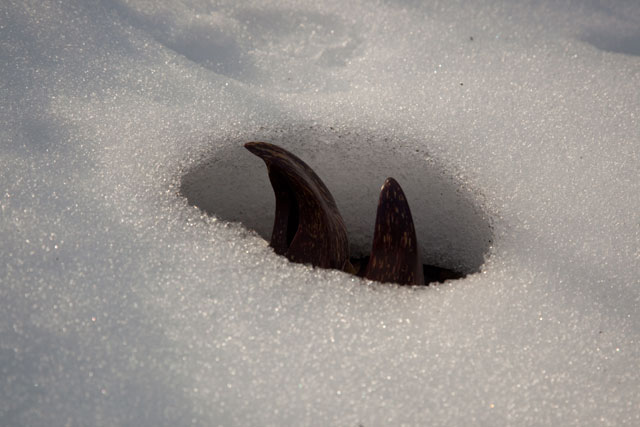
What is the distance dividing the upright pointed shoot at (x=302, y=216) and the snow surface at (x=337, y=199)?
61mm

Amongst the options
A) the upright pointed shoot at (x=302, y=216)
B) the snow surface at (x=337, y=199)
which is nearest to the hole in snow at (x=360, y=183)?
the snow surface at (x=337, y=199)

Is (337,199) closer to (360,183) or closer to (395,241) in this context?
(360,183)

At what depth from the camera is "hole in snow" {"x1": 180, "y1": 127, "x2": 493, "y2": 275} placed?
35.1 inches

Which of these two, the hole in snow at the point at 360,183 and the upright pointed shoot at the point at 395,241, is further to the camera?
the hole in snow at the point at 360,183

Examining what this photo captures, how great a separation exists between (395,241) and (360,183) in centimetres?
25

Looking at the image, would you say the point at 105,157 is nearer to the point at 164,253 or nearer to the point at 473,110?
the point at 164,253

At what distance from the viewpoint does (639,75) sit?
105 centimetres

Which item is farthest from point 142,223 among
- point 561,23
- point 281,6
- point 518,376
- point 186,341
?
point 561,23

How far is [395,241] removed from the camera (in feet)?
2.40

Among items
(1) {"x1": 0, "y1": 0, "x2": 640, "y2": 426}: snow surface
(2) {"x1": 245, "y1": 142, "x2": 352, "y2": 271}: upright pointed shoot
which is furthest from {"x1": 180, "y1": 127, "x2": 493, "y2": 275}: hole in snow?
(2) {"x1": 245, "y1": 142, "x2": 352, "y2": 271}: upright pointed shoot

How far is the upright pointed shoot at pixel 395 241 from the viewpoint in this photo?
2.40 ft

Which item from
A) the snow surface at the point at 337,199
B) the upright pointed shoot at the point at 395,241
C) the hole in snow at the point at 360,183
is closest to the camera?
the snow surface at the point at 337,199

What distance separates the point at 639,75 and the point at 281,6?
25.0 inches

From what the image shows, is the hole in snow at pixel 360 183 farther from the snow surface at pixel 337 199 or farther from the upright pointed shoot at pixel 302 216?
the upright pointed shoot at pixel 302 216
